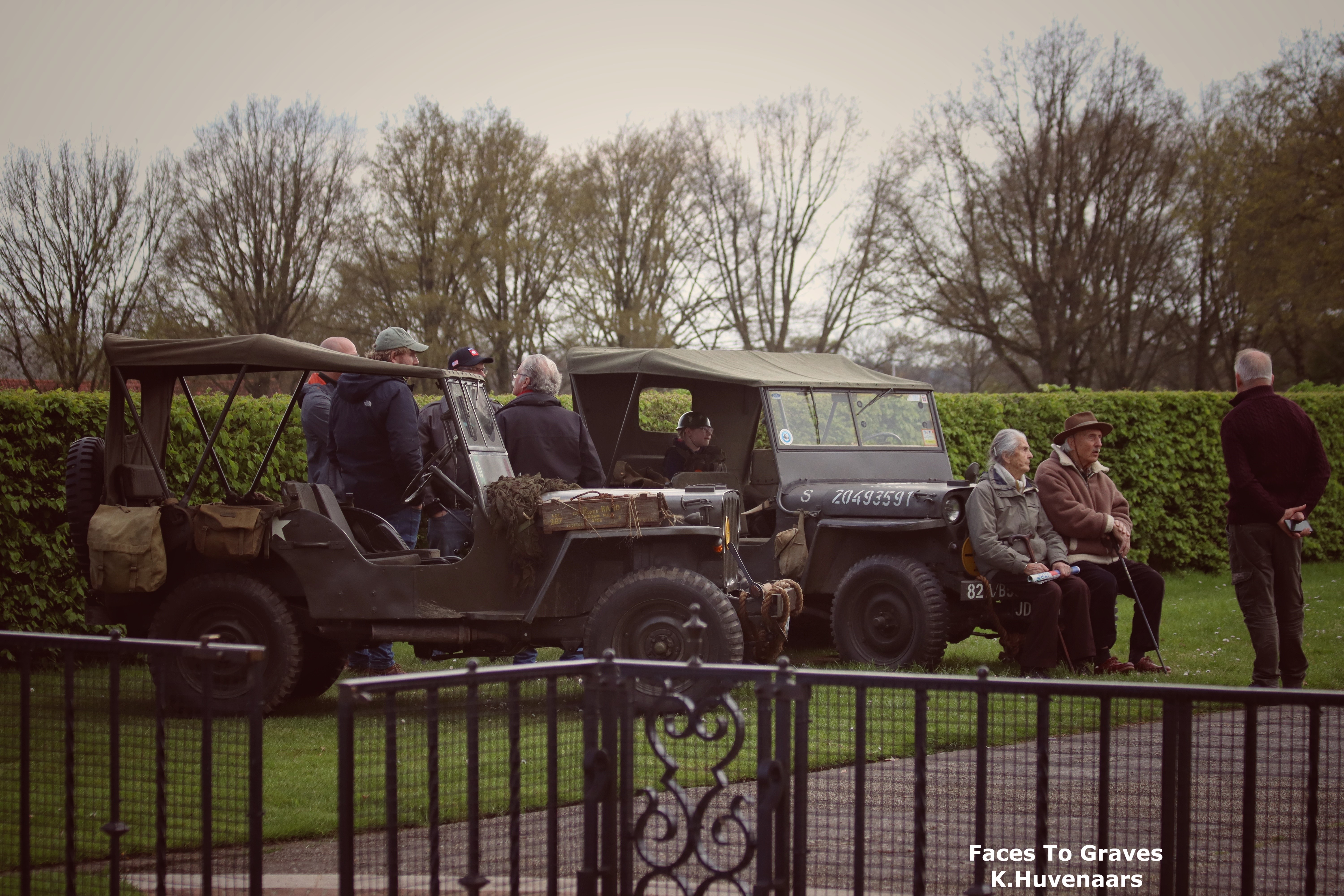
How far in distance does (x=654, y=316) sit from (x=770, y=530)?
23.3 meters

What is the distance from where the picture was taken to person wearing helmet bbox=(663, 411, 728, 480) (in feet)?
30.9

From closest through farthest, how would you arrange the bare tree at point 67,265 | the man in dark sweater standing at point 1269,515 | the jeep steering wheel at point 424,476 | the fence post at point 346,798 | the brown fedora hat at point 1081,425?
1. the fence post at point 346,798
2. the jeep steering wheel at point 424,476
3. the man in dark sweater standing at point 1269,515
4. the brown fedora hat at point 1081,425
5. the bare tree at point 67,265

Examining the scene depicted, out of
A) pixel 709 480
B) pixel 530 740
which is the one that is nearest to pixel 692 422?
pixel 709 480

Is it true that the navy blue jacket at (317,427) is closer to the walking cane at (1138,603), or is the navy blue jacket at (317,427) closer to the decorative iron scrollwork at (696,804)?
the decorative iron scrollwork at (696,804)

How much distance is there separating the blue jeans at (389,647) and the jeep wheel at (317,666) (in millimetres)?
217

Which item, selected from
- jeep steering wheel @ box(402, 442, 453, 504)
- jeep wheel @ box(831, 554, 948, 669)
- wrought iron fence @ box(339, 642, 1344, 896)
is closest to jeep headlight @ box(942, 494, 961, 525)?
jeep wheel @ box(831, 554, 948, 669)

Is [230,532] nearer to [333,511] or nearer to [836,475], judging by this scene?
[333,511]

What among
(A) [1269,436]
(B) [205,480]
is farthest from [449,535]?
(A) [1269,436]

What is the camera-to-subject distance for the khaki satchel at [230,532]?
654cm

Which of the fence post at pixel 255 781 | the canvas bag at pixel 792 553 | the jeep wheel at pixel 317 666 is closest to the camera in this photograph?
the fence post at pixel 255 781

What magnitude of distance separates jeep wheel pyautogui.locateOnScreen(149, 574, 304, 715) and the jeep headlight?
422cm

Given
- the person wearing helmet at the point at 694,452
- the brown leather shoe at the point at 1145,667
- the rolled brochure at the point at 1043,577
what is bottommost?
the brown leather shoe at the point at 1145,667

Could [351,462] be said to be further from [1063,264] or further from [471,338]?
[1063,264]

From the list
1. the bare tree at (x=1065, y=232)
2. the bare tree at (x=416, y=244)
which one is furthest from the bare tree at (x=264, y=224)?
the bare tree at (x=1065, y=232)
